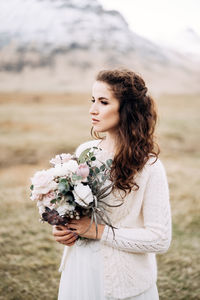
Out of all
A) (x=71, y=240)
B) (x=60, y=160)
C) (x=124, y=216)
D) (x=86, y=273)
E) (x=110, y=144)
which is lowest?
(x=86, y=273)

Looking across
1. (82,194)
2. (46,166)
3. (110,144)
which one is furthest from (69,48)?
(82,194)

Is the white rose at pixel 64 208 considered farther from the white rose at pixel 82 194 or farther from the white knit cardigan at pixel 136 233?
the white knit cardigan at pixel 136 233

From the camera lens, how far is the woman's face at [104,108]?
4.78ft

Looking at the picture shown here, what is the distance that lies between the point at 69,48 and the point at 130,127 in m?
23.3

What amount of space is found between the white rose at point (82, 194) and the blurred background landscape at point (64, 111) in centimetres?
74

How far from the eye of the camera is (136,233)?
142cm

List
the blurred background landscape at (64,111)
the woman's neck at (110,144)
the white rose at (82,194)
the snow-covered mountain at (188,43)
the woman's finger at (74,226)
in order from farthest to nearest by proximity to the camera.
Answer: the snow-covered mountain at (188,43), the blurred background landscape at (64,111), the woman's neck at (110,144), the woman's finger at (74,226), the white rose at (82,194)

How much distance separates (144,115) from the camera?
153 cm

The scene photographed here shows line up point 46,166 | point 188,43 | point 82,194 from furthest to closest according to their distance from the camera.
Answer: point 188,43 < point 46,166 < point 82,194

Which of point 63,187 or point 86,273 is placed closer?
point 63,187

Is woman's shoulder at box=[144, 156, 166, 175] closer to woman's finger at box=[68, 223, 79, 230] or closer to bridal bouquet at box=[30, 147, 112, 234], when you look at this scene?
bridal bouquet at box=[30, 147, 112, 234]

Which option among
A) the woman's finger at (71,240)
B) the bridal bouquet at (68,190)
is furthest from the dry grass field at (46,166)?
the bridal bouquet at (68,190)

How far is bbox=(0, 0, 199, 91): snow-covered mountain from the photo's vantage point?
66.8 feet

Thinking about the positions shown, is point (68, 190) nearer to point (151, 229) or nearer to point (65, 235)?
point (65, 235)
